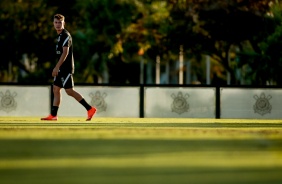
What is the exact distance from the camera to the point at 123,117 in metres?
25.5

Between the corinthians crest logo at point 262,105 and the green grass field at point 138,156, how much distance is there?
7.76 meters

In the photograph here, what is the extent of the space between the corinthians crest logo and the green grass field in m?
7.76

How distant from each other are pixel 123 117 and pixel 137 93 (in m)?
0.97

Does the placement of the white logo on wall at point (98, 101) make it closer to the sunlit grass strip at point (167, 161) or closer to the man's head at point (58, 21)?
Answer: the man's head at point (58, 21)

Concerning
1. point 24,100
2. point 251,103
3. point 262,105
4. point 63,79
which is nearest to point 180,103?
point 251,103

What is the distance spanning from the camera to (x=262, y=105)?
2569 cm

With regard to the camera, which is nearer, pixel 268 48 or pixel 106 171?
pixel 106 171

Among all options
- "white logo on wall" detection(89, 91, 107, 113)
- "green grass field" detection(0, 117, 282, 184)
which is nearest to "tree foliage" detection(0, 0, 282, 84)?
"white logo on wall" detection(89, 91, 107, 113)

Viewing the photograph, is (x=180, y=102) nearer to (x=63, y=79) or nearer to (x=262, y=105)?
(x=262, y=105)

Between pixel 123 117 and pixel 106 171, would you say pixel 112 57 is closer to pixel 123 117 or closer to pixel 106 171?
pixel 123 117

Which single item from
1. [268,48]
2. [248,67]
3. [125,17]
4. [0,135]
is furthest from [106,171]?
[125,17]

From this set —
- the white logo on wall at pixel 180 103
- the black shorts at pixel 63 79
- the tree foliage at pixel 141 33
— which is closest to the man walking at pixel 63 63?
the black shorts at pixel 63 79

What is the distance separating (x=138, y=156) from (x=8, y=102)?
14252 millimetres

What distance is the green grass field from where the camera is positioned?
29.8 ft
